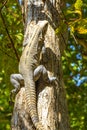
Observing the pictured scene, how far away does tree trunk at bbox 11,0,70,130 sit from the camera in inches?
177

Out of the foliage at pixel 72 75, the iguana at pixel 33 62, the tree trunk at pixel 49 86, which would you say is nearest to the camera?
the tree trunk at pixel 49 86

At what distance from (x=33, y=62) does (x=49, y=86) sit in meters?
0.75

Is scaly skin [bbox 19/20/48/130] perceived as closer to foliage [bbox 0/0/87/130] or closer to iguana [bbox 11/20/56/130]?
iguana [bbox 11/20/56/130]

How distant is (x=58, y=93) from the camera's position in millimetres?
4840

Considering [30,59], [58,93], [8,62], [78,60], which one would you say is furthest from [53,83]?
[78,60]

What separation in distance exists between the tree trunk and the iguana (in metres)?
0.08

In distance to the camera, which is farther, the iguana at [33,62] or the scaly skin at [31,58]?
the scaly skin at [31,58]

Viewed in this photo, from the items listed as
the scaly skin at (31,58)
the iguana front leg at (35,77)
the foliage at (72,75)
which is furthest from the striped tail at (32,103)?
the foliage at (72,75)

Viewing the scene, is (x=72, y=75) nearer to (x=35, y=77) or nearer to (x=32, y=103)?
(x=35, y=77)

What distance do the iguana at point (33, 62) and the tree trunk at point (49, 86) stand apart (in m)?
0.08

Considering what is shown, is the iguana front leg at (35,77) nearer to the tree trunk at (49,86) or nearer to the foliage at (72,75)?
the tree trunk at (49,86)

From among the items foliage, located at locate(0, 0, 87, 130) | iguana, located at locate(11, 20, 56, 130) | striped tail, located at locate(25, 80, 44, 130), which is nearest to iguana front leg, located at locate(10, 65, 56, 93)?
iguana, located at locate(11, 20, 56, 130)

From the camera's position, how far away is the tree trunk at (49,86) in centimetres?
450

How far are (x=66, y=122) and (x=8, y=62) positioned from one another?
270 cm
